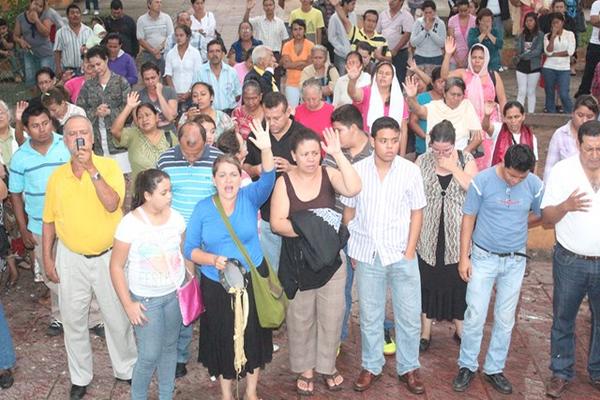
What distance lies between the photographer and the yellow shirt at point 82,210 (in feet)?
18.7

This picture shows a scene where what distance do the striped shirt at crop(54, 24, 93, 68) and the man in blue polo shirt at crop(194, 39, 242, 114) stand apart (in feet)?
10.5

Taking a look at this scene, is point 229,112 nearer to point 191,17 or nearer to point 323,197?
point 191,17

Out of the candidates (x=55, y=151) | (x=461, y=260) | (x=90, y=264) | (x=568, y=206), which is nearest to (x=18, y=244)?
(x=55, y=151)

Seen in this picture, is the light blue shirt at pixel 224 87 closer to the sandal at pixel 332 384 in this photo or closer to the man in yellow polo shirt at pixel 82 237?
the man in yellow polo shirt at pixel 82 237

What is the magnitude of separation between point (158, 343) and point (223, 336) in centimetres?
44

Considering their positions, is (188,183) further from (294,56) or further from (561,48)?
(561,48)

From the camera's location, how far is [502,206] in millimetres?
5723

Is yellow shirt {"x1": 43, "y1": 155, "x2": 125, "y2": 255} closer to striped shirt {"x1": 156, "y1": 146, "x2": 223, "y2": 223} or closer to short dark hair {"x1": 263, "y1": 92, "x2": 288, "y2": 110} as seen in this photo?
striped shirt {"x1": 156, "y1": 146, "x2": 223, "y2": 223}

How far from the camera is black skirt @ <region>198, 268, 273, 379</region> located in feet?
18.0

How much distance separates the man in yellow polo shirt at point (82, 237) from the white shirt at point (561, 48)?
26.6 feet

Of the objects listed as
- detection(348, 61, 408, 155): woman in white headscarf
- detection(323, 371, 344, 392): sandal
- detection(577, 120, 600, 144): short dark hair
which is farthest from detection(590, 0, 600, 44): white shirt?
detection(323, 371, 344, 392): sandal

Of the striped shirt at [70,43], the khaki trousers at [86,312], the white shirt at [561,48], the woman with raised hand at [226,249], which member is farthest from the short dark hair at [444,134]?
the striped shirt at [70,43]

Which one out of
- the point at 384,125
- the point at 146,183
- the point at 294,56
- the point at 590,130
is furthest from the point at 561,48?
the point at 146,183

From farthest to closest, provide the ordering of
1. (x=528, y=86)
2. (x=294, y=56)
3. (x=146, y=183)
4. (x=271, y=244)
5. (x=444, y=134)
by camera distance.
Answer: (x=528, y=86) → (x=294, y=56) → (x=271, y=244) → (x=444, y=134) → (x=146, y=183)
